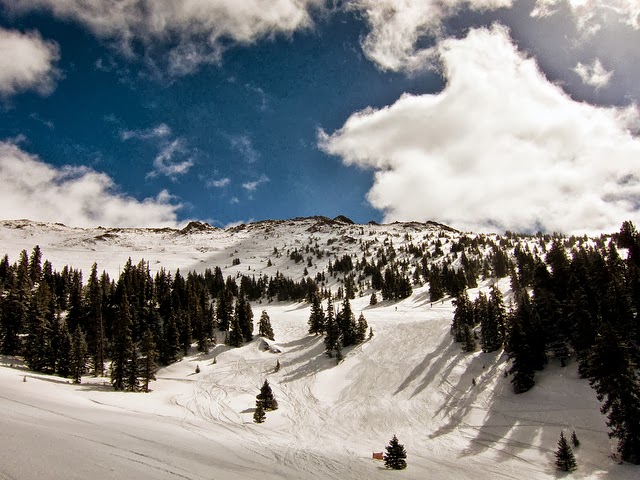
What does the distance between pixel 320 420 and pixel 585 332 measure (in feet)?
108

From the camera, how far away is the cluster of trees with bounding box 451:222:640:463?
3009 cm

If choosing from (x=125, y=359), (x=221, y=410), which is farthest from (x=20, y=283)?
(x=221, y=410)

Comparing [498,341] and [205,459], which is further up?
[498,341]

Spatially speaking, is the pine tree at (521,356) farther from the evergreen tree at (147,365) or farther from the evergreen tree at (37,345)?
the evergreen tree at (37,345)

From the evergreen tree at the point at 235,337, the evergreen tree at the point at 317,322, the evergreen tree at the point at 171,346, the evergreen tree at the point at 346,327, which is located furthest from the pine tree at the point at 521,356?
the evergreen tree at the point at 171,346

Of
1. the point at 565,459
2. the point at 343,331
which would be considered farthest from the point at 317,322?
the point at 565,459

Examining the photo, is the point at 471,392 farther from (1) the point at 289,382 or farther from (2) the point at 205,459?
(2) the point at 205,459

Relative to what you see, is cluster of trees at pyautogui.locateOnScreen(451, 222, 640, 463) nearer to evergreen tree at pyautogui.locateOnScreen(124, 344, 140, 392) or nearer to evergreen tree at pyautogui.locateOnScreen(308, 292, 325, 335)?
evergreen tree at pyautogui.locateOnScreen(308, 292, 325, 335)

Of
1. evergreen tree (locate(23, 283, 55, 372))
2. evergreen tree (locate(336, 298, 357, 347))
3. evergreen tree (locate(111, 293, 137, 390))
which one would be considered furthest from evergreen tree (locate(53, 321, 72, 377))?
evergreen tree (locate(336, 298, 357, 347))

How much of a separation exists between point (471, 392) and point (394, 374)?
12.4 metres

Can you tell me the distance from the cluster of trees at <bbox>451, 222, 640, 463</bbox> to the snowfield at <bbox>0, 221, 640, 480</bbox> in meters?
2.32

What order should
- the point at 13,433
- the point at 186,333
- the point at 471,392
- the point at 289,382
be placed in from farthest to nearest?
1. the point at 186,333
2. the point at 289,382
3. the point at 471,392
4. the point at 13,433

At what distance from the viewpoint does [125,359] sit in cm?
5684

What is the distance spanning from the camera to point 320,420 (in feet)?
148
